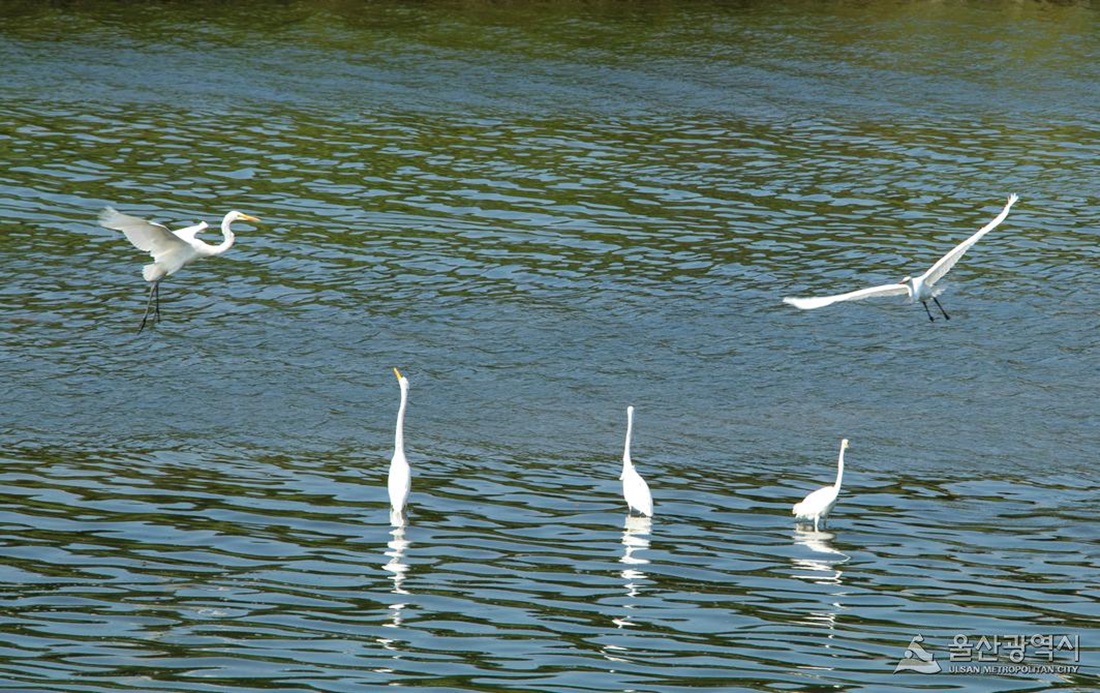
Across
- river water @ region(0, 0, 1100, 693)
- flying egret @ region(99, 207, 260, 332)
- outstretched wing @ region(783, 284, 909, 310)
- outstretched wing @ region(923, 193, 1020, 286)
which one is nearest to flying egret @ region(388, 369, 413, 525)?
river water @ region(0, 0, 1100, 693)

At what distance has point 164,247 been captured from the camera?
13375 mm

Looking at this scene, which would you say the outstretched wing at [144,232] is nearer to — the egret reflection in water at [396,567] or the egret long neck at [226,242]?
the egret long neck at [226,242]

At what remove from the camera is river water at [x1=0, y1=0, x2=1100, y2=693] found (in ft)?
26.4

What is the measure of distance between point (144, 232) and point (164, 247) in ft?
1.79

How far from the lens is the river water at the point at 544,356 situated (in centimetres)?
805

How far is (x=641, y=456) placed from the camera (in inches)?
432

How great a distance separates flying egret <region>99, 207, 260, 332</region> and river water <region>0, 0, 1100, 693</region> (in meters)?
0.35

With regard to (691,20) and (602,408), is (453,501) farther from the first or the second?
(691,20)

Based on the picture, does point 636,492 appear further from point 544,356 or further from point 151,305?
point 151,305

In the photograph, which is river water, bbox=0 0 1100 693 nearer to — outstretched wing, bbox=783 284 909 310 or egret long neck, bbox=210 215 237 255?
egret long neck, bbox=210 215 237 255

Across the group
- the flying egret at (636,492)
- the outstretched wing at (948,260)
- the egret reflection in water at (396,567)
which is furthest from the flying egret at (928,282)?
the egret reflection in water at (396,567)

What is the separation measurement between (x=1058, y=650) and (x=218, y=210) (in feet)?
36.1

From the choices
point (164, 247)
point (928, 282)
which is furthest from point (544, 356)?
point (164, 247)

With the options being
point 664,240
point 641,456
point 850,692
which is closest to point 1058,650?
point 850,692
